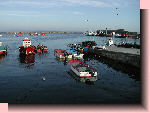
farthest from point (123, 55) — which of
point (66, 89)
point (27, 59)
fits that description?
point (27, 59)

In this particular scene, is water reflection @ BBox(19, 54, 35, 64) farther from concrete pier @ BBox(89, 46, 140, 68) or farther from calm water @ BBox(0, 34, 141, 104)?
concrete pier @ BBox(89, 46, 140, 68)

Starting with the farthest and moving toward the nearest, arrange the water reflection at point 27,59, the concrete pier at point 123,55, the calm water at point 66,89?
the water reflection at point 27,59 → the concrete pier at point 123,55 → the calm water at point 66,89

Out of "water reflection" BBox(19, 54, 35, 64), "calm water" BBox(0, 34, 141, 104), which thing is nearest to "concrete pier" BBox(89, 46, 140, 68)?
"calm water" BBox(0, 34, 141, 104)

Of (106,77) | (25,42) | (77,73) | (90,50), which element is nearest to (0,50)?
(25,42)

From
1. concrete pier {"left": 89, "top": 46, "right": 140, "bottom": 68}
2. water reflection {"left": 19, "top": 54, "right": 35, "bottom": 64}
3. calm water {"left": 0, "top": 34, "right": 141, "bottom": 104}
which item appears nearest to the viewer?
calm water {"left": 0, "top": 34, "right": 141, "bottom": 104}

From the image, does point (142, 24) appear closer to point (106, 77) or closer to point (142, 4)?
point (142, 4)

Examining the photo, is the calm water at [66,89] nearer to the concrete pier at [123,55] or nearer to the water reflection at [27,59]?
the concrete pier at [123,55]

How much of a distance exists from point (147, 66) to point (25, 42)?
58.1 m

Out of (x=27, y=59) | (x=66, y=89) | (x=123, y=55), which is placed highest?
(x=123, y=55)

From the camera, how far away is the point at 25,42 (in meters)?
66.1

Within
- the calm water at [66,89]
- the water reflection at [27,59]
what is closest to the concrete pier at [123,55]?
the calm water at [66,89]

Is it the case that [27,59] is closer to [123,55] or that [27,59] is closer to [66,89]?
[123,55]

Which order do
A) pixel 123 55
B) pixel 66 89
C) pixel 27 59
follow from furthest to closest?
1. pixel 27 59
2. pixel 123 55
3. pixel 66 89

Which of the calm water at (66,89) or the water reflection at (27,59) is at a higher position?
the water reflection at (27,59)
